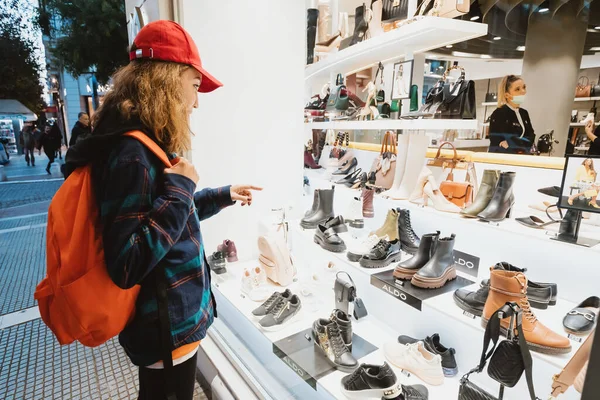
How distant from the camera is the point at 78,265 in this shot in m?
0.90

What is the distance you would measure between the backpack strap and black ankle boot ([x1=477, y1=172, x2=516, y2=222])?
156cm

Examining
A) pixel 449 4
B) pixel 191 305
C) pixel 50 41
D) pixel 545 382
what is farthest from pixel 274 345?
pixel 50 41

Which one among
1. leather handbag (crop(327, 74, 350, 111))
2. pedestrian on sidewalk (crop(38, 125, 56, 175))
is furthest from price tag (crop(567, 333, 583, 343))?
pedestrian on sidewalk (crop(38, 125, 56, 175))

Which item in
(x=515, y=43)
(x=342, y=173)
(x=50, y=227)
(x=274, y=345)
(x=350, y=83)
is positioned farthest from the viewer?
(x=515, y=43)

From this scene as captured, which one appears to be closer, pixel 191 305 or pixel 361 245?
pixel 191 305

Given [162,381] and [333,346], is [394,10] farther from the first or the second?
[162,381]

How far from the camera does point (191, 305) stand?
1069 mm

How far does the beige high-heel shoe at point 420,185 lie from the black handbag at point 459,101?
0.34 metres

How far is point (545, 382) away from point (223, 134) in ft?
7.03

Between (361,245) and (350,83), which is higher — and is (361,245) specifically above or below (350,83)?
below

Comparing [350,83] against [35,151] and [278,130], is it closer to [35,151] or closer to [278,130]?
[278,130]

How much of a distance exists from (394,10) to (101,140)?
2.13 metres

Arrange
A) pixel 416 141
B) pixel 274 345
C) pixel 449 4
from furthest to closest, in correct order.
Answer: pixel 416 141 → pixel 449 4 → pixel 274 345

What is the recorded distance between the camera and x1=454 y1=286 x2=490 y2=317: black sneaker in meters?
1.35
